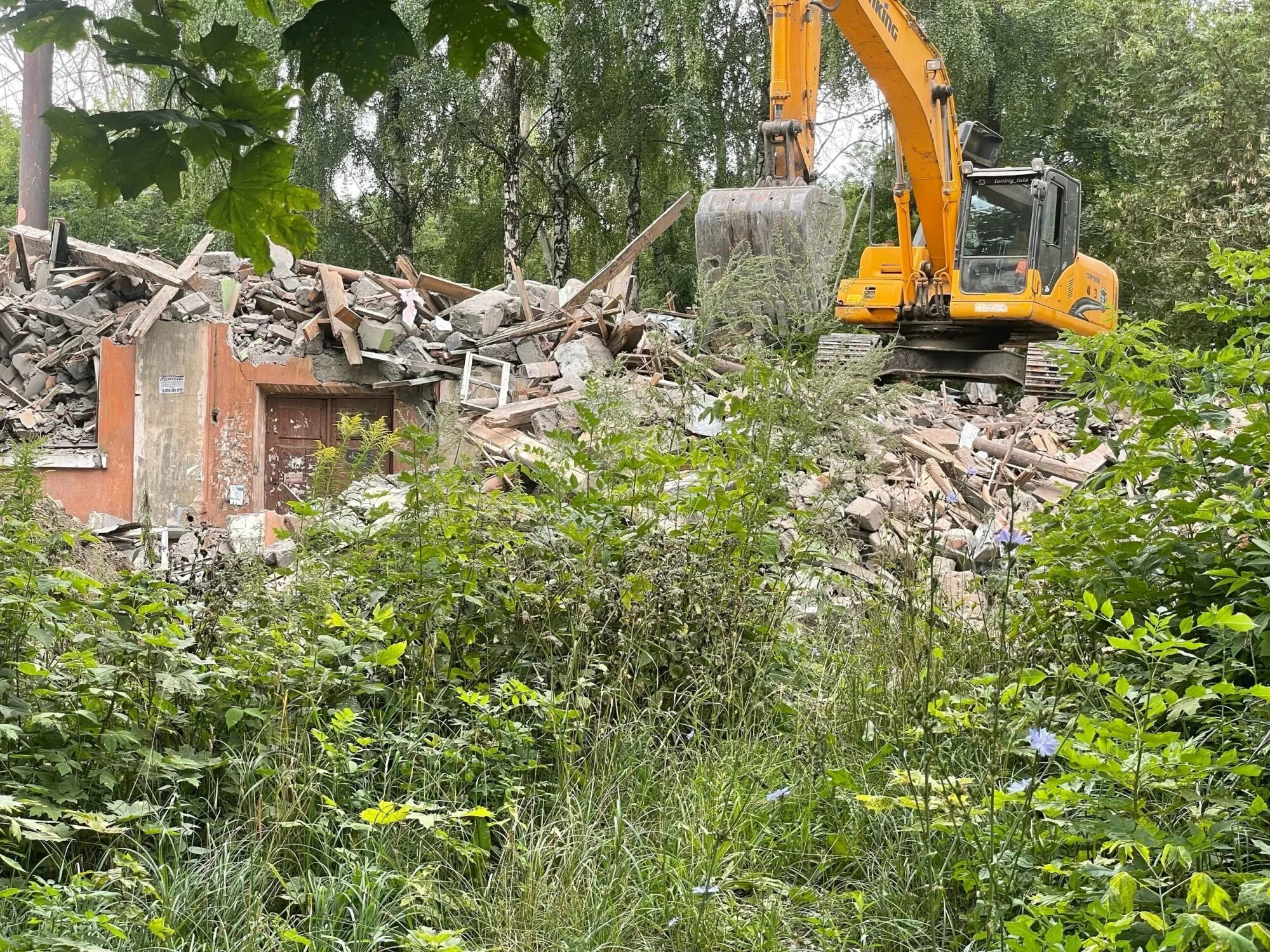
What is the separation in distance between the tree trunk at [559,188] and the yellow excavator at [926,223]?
37.5 feet

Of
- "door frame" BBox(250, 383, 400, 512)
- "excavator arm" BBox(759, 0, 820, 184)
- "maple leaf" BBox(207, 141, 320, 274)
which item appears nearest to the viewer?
"maple leaf" BBox(207, 141, 320, 274)

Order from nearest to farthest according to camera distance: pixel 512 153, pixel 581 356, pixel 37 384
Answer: pixel 581 356, pixel 37 384, pixel 512 153

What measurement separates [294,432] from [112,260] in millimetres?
2886

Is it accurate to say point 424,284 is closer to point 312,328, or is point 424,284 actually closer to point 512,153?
point 312,328

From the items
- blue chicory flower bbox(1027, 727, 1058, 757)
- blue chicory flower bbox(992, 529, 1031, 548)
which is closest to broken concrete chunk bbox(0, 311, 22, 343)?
blue chicory flower bbox(992, 529, 1031, 548)

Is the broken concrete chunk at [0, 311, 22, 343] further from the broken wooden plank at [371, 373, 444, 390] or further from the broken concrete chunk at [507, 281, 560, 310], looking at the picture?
the broken concrete chunk at [507, 281, 560, 310]

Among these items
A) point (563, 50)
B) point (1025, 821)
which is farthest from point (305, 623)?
point (563, 50)

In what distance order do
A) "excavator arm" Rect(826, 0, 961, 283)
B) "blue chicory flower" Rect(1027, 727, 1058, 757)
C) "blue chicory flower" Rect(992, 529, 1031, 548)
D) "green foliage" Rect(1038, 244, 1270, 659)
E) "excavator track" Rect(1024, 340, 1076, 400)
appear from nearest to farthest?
"blue chicory flower" Rect(1027, 727, 1058, 757), "blue chicory flower" Rect(992, 529, 1031, 548), "green foliage" Rect(1038, 244, 1270, 659), "excavator arm" Rect(826, 0, 961, 283), "excavator track" Rect(1024, 340, 1076, 400)

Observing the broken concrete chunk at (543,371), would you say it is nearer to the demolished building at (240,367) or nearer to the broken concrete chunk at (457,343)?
the demolished building at (240,367)

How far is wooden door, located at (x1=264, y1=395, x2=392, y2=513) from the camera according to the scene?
511 inches

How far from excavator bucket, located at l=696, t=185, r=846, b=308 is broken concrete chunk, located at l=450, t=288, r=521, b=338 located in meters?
2.25

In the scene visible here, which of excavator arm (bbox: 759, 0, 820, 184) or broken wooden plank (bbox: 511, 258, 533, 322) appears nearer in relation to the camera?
excavator arm (bbox: 759, 0, 820, 184)

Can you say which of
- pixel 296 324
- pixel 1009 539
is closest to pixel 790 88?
pixel 296 324

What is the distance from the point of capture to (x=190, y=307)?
1274 centimetres
